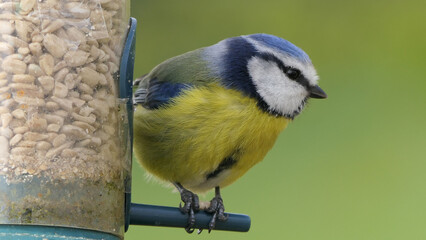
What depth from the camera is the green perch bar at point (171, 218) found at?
2586mm

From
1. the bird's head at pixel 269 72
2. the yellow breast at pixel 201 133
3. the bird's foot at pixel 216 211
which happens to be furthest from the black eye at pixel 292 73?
the bird's foot at pixel 216 211

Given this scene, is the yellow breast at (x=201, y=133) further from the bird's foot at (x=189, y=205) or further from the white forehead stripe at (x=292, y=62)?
the white forehead stripe at (x=292, y=62)

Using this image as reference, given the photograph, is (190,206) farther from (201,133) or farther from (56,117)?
(56,117)

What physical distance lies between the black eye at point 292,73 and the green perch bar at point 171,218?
0.53 meters

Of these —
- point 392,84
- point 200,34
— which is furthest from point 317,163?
point 200,34

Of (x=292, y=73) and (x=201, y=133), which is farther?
(x=292, y=73)

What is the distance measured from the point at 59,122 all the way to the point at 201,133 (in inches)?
27.5

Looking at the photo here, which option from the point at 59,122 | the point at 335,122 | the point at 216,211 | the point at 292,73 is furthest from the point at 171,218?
the point at 335,122

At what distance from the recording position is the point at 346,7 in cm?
461

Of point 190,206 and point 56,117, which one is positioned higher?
point 56,117

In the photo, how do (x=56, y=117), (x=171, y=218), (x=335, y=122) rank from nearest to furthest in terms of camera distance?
(x=56, y=117) → (x=171, y=218) → (x=335, y=122)

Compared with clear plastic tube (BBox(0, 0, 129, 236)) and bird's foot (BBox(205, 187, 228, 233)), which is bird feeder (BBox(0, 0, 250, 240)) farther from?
bird's foot (BBox(205, 187, 228, 233))

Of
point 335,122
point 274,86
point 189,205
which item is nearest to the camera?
point 189,205

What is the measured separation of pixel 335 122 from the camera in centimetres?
450
